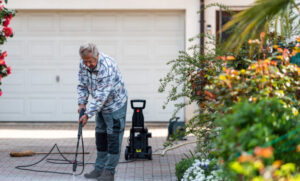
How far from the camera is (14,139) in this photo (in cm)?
1094

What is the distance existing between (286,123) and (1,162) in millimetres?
5397

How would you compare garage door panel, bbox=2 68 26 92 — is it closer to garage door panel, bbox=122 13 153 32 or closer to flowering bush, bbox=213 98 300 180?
garage door panel, bbox=122 13 153 32

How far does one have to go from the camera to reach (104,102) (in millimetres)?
6461

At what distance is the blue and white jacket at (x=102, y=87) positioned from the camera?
6.38 metres

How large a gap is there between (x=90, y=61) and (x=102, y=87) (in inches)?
13.2

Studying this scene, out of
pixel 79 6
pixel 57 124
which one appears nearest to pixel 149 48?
pixel 79 6

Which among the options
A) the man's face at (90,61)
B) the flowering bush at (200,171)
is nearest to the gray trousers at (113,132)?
the man's face at (90,61)

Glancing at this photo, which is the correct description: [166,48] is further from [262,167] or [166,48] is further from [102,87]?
[262,167]

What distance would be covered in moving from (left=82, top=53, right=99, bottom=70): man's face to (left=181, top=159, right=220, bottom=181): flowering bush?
5.40 ft

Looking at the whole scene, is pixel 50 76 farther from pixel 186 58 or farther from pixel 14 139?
pixel 186 58

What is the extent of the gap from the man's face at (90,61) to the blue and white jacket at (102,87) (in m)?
0.06

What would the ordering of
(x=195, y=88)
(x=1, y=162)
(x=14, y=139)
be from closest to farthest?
1. (x=195, y=88)
2. (x=1, y=162)
3. (x=14, y=139)

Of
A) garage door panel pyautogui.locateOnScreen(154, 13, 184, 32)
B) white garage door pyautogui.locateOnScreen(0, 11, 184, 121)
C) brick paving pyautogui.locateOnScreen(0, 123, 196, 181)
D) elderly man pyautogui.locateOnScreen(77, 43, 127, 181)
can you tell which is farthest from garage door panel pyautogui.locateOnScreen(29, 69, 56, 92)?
elderly man pyautogui.locateOnScreen(77, 43, 127, 181)

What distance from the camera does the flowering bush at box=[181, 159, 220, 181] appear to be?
5922 millimetres
